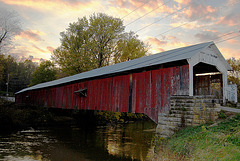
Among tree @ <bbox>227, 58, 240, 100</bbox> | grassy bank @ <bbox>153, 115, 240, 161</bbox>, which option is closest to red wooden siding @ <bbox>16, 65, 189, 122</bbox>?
grassy bank @ <bbox>153, 115, 240, 161</bbox>

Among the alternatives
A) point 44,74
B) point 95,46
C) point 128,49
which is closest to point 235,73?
point 128,49

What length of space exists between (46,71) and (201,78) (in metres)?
26.5

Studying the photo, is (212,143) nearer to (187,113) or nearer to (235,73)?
(187,113)

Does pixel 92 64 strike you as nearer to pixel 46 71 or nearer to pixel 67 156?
→ pixel 46 71

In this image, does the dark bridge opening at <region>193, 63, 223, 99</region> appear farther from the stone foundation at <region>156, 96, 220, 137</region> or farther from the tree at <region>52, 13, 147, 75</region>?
the tree at <region>52, 13, 147, 75</region>

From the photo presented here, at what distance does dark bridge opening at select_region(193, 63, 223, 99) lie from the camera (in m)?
10.1

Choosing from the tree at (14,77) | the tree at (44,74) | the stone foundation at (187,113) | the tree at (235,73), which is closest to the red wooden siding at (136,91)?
the stone foundation at (187,113)

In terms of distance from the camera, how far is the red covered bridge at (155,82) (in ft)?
25.4

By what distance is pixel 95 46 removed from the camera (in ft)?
78.4

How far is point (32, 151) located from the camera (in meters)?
9.23

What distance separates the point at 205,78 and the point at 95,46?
625 inches

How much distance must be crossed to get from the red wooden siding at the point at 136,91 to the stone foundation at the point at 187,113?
66cm

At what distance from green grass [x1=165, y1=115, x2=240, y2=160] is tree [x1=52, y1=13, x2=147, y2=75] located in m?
19.7

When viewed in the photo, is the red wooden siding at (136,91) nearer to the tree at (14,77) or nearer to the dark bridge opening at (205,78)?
the dark bridge opening at (205,78)
